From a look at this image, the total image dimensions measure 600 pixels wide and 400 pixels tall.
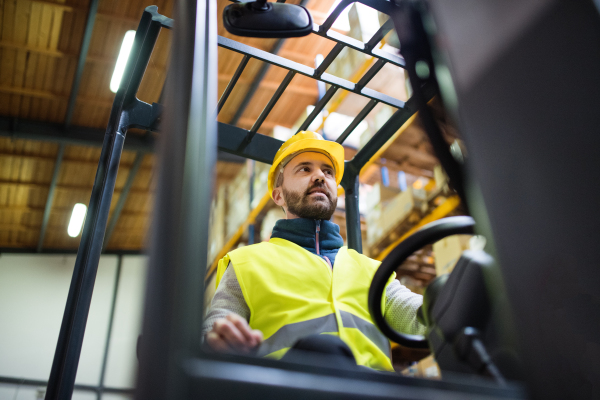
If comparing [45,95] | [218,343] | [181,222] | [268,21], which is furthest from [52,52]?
[181,222]

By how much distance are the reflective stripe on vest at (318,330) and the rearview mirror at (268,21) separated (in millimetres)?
932

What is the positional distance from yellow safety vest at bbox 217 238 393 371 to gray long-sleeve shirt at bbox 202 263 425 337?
0.05 meters

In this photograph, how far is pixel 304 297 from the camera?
1.75 metres

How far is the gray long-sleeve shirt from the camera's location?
1746 mm

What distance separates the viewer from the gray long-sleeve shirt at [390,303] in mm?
1746

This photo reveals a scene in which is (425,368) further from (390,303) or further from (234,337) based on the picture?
(234,337)

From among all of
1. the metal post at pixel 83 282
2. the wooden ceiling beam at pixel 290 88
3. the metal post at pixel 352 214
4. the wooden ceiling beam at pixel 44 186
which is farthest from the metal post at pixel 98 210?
the wooden ceiling beam at pixel 44 186

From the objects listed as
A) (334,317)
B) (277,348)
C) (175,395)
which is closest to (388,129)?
(334,317)

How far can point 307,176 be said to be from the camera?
2438 millimetres

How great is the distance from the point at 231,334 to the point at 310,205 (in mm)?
1351

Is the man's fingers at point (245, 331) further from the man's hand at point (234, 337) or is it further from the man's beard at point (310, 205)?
the man's beard at point (310, 205)

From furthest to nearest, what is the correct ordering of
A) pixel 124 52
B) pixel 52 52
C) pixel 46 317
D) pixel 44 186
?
pixel 46 317, pixel 44 186, pixel 52 52, pixel 124 52

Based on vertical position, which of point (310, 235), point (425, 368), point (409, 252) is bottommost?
point (409, 252)

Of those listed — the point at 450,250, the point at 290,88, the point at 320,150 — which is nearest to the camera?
the point at 320,150
